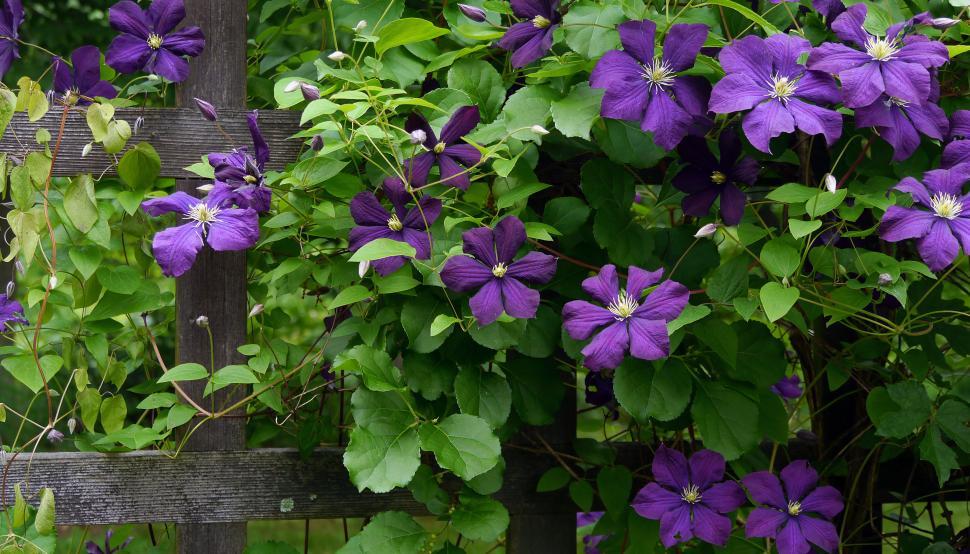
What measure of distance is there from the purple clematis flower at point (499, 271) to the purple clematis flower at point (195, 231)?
283mm

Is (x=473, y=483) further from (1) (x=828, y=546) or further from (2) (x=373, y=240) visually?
(1) (x=828, y=546)

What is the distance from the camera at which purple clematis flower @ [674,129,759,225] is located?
4.40ft

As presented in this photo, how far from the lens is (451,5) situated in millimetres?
1575

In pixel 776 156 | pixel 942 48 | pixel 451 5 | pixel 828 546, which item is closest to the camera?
pixel 942 48

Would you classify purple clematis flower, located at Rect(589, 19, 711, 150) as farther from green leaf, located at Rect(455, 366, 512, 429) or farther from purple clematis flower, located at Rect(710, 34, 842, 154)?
green leaf, located at Rect(455, 366, 512, 429)

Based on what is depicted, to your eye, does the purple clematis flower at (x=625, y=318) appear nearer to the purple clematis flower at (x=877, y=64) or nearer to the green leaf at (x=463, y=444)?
the green leaf at (x=463, y=444)

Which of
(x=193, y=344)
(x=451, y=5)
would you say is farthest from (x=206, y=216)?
(x=451, y=5)

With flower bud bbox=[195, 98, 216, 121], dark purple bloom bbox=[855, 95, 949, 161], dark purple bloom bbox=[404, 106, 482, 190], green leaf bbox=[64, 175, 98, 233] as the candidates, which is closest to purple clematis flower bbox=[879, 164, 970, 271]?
dark purple bloom bbox=[855, 95, 949, 161]

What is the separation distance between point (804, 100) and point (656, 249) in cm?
36

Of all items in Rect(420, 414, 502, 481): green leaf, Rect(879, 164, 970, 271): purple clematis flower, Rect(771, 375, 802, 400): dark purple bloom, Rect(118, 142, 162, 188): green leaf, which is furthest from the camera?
Rect(771, 375, 802, 400): dark purple bloom

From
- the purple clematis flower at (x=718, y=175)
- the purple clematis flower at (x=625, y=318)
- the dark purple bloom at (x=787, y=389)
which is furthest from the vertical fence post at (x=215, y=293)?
the dark purple bloom at (x=787, y=389)

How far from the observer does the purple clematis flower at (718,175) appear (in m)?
1.34

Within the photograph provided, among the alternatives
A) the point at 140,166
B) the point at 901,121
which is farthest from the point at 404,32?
the point at 901,121

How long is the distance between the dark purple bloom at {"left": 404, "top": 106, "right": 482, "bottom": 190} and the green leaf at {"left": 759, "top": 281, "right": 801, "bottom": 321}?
428 millimetres
